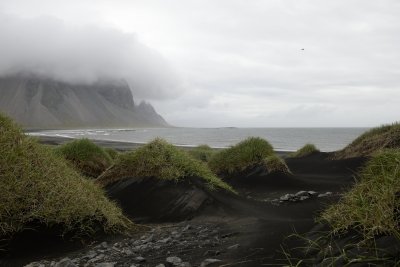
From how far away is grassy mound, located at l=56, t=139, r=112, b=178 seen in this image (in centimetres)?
1669

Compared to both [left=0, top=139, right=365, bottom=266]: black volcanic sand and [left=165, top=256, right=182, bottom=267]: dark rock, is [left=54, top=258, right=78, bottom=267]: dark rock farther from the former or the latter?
[left=165, top=256, right=182, bottom=267]: dark rock

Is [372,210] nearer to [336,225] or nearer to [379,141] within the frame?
[336,225]

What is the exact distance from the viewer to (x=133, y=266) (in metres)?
6.75

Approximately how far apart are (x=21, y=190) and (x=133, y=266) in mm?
2963

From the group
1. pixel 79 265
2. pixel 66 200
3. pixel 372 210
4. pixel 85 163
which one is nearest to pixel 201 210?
pixel 66 200

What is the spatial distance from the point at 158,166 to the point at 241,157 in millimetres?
7439

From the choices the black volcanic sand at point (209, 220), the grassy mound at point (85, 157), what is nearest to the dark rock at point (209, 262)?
the black volcanic sand at point (209, 220)

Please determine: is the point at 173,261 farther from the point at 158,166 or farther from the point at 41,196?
the point at 158,166

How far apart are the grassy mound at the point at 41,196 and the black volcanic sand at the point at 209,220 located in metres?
0.55

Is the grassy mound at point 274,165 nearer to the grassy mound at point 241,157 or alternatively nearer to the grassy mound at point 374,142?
the grassy mound at point 241,157

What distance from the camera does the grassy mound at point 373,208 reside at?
5.36 meters

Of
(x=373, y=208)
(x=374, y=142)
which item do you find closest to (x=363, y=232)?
(x=373, y=208)

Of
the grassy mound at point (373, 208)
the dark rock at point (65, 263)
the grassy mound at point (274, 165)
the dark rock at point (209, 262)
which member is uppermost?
the grassy mound at point (373, 208)

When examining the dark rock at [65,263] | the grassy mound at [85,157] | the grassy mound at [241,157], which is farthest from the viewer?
the grassy mound at [241,157]
